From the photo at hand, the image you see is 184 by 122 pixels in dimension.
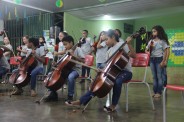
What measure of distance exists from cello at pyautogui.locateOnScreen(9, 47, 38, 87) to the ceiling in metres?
3.62

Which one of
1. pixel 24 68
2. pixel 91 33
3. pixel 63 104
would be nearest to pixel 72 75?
pixel 63 104

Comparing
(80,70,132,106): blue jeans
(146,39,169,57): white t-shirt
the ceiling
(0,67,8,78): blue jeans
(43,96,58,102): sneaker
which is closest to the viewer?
(80,70,132,106): blue jeans

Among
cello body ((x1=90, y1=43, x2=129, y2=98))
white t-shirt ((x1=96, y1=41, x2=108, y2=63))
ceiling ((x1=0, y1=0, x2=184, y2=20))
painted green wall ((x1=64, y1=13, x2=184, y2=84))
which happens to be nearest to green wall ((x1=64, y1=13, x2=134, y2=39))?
painted green wall ((x1=64, y1=13, x2=184, y2=84))

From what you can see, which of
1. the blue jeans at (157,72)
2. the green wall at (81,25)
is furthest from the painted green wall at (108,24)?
the blue jeans at (157,72)

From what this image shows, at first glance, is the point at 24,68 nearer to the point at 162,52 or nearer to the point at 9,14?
the point at 162,52

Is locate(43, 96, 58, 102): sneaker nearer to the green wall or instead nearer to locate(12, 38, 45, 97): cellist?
locate(12, 38, 45, 97): cellist

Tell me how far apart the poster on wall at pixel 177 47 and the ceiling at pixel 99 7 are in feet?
2.74

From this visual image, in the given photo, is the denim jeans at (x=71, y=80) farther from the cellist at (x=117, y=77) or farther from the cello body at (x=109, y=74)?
the cello body at (x=109, y=74)

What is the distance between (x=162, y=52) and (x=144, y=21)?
240 inches

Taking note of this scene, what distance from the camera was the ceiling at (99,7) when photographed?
6.88m

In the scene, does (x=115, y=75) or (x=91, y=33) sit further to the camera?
(x=91, y=33)

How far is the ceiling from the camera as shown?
6.88 metres

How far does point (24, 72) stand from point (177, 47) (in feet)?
14.4

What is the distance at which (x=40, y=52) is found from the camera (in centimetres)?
419
